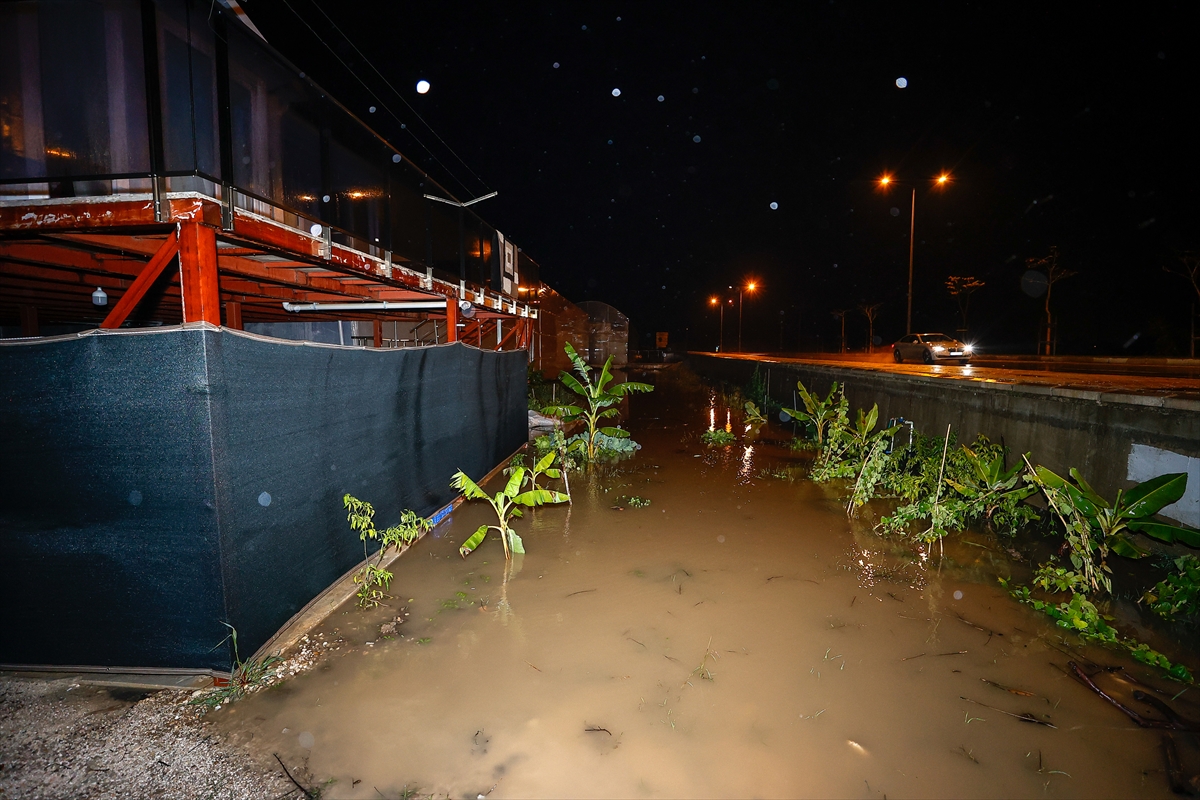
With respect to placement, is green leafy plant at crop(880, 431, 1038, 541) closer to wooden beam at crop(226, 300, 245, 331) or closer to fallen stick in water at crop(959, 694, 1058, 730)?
fallen stick in water at crop(959, 694, 1058, 730)

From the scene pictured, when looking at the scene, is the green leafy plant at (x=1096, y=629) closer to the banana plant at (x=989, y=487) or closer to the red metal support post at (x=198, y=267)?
the banana plant at (x=989, y=487)

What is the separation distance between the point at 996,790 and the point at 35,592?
5306mm

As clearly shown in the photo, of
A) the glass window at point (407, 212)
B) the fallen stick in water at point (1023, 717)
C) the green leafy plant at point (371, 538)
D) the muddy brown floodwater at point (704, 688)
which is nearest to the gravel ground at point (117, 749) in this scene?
the muddy brown floodwater at point (704, 688)

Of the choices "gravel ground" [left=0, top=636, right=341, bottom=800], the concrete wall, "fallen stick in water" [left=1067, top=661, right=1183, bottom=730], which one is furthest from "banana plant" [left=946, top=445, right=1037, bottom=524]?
"gravel ground" [left=0, top=636, right=341, bottom=800]

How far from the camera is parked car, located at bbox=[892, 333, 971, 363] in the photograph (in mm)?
19594

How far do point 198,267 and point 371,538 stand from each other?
266cm

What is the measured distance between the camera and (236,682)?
3.13 m

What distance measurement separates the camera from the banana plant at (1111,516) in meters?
4.20

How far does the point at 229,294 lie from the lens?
7203mm

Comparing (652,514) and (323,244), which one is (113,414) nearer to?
(323,244)

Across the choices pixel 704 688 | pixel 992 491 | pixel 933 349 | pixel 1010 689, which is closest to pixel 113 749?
pixel 704 688

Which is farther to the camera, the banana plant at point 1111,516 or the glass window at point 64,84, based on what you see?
the banana plant at point 1111,516

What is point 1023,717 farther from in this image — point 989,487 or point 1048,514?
point 1048,514

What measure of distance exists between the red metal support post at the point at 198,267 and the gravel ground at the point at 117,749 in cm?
228
